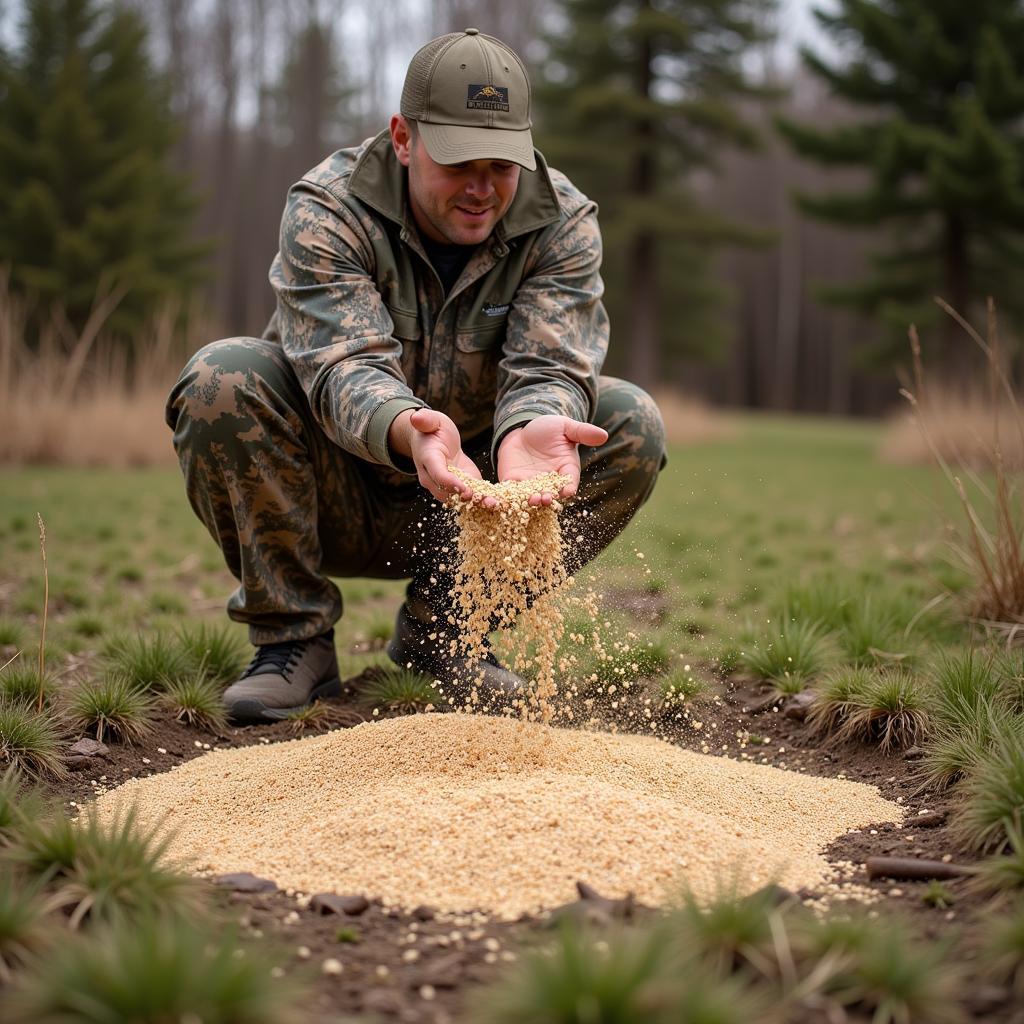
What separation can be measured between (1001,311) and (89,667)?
1608 cm

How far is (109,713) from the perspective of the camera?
2.72 m

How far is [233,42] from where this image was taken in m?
23.9

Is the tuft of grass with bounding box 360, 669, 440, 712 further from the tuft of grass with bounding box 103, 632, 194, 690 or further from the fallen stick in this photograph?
the fallen stick

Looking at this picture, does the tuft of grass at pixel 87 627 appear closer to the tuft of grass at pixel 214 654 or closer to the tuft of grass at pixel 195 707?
the tuft of grass at pixel 214 654

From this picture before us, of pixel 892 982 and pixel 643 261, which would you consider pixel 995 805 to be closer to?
pixel 892 982

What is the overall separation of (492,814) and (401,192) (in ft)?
5.69

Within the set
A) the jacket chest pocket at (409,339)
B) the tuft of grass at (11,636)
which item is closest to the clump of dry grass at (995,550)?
the jacket chest pocket at (409,339)

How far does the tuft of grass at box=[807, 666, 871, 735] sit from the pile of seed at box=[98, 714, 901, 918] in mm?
312

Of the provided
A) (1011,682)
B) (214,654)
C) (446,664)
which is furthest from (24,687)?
(1011,682)

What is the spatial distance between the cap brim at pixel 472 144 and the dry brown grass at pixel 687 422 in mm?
11780

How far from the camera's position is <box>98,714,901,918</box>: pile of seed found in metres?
1.90

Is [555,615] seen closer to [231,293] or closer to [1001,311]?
[1001,311]

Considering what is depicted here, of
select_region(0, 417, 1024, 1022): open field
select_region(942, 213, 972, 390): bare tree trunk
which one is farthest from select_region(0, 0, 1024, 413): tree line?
select_region(0, 417, 1024, 1022): open field

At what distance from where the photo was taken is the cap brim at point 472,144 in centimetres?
271
